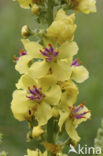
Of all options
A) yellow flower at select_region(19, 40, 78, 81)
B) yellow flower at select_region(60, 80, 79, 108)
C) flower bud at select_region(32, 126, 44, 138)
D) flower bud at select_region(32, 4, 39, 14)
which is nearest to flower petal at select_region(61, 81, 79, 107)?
yellow flower at select_region(60, 80, 79, 108)

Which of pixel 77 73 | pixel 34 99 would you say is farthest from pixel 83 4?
pixel 34 99

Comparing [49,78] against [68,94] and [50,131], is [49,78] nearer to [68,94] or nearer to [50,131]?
[68,94]

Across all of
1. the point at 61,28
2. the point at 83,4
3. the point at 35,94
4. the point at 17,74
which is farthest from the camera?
the point at 17,74

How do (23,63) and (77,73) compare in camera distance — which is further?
(77,73)

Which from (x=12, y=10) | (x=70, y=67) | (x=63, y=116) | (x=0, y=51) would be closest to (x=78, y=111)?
(x=63, y=116)

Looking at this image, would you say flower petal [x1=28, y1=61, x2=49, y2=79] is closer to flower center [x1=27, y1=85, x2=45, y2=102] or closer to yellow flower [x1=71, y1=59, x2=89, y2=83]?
flower center [x1=27, y1=85, x2=45, y2=102]

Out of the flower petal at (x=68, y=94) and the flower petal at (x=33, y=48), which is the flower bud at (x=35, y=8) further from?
the flower petal at (x=68, y=94)

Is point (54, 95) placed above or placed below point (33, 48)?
below

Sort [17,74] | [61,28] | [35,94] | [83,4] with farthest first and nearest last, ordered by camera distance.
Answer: [17,74]
[83,4]
[35,94]
[61,28]
